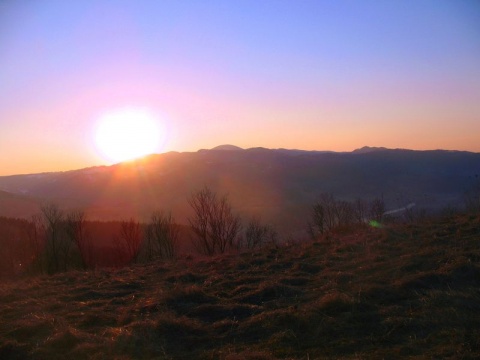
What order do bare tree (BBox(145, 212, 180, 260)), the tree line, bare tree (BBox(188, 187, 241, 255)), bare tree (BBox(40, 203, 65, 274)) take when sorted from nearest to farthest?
bare tree (BBox(40, 203, 65, 274)), the tree line, bare tree (BBox(188, 187, 241, 255)), bare tree (BBox(145, 212, 180, 260))

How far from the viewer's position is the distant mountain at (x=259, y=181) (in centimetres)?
6416

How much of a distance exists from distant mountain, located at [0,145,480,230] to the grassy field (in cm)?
4288

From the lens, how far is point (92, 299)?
10938mm

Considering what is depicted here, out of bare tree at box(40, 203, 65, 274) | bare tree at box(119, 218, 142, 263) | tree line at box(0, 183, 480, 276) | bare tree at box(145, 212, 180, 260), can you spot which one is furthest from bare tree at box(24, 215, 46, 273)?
bare tree at box(145, 212, 180, 260)

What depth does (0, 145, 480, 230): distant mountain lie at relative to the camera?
2526 inches

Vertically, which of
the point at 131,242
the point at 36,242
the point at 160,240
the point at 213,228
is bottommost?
the point at 160,240

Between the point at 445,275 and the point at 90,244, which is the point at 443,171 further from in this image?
the point at 445,275

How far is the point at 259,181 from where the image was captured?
8075 centimetres

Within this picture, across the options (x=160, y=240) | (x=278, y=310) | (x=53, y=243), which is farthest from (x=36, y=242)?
(x=278, y=310)

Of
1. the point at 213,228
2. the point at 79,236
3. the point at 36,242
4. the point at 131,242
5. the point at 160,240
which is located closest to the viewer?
the point at 131,242

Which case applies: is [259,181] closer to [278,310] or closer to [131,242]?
[131,242]

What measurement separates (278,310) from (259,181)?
72728 mm

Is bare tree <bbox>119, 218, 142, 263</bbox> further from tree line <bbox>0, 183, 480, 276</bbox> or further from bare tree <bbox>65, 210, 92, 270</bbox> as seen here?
bare tree <bbox>65, 210, 92, 270</bbox>

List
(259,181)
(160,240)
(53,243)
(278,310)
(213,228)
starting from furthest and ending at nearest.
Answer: (259,181), (160,240), (213,228), (53,243), (278,310)
